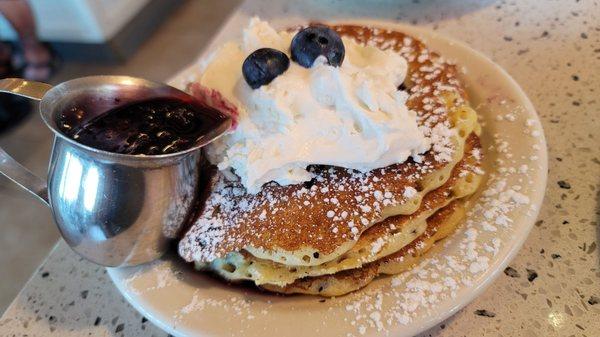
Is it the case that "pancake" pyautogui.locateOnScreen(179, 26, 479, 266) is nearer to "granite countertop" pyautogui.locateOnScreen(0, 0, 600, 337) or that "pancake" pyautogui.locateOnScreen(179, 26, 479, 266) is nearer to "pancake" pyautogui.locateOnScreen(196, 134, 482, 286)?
"pancake" pyautogui.locateOnScreen(196, 134, 482, 286)

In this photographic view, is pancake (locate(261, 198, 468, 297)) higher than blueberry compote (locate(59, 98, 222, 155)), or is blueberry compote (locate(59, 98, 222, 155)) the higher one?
blueberry compote (locate(59, 98, 222, 155))

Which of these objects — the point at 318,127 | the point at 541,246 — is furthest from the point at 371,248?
the point at 541,246

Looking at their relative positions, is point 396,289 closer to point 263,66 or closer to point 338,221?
point 338,221

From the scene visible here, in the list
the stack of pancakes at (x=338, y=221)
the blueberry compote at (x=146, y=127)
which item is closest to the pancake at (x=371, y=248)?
the stack of pancakes at (x=338, y=221)

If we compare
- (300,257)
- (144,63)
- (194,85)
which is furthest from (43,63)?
(300,257)

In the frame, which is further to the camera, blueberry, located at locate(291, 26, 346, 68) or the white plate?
Answer: blueberry, located at locate(291, 26, 346, 68)

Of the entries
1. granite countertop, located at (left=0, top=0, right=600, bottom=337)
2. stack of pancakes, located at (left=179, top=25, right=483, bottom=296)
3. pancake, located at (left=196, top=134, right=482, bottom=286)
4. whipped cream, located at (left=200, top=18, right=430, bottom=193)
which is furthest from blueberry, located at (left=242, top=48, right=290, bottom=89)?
granite countertop, located at (left=0, top=0, right=600, bottom=337)

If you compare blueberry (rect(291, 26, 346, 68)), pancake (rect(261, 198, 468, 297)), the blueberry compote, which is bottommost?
pancake (rect(261, 198, 468, 297))

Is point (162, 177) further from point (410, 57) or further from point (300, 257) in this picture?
point (410, 57)
